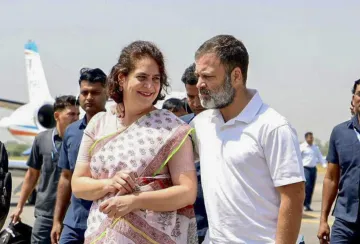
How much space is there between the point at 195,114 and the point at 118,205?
5.21ft

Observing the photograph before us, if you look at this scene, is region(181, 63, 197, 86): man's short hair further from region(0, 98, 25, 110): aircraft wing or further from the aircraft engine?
region(0, 98, 25, 110): aircraft wing

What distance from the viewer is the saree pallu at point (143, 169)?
3488mm

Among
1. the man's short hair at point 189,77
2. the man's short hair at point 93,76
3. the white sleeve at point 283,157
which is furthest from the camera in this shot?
the man's short hair at point 93,76

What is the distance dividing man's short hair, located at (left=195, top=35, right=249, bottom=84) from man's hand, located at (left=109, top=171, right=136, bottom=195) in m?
0.65

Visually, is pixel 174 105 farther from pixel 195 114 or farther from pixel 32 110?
pixel 32 110

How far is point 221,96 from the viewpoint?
136 inches

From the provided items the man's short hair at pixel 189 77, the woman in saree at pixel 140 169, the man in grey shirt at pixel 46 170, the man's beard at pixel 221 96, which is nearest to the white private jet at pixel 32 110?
the man in grey shirt at pixel 46 170

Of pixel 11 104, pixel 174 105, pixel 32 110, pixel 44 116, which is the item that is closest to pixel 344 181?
pixel 174 105

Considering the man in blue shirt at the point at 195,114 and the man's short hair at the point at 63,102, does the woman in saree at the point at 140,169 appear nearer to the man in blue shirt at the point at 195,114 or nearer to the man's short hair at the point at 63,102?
the man in blue shirt at the point at 195,114

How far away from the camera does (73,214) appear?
4.95 m

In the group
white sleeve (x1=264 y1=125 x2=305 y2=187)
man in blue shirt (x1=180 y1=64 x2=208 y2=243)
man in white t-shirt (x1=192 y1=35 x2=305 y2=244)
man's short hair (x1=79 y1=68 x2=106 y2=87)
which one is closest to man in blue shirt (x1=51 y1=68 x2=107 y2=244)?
man's short hair (x1=79 y1=68 x2=106 y2=87)

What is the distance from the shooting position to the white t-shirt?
3.29 metres

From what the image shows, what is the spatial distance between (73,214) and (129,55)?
1.65 metres

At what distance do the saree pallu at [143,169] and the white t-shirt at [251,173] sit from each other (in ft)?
0.66
